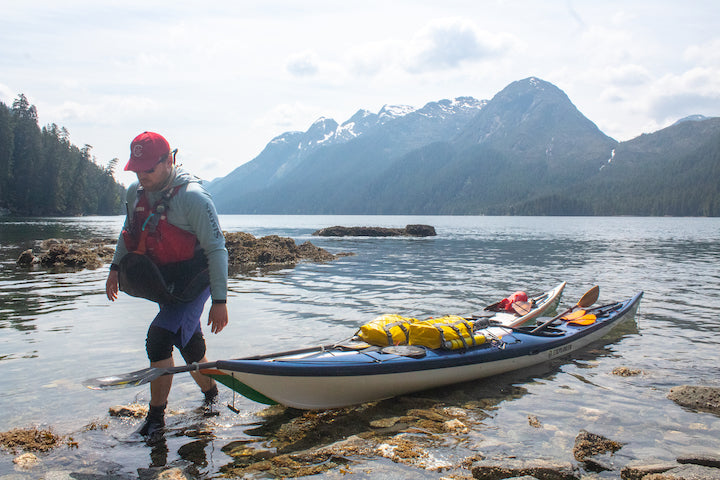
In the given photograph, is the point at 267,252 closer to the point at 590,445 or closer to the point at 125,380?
the point at 125,380

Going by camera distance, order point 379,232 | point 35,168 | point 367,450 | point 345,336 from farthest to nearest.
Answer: point 35,168 → point 379,232 → point 345,336 → point 367,450

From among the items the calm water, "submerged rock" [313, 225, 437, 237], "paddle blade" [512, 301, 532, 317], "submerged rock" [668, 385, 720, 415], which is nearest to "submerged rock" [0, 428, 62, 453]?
the calm water

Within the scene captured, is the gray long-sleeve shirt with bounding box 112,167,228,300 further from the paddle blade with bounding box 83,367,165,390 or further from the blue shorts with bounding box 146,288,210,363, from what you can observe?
the paddle blade with bounding box 83,367,165,390

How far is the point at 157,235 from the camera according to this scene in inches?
209

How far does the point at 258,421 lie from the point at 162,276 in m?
2.56

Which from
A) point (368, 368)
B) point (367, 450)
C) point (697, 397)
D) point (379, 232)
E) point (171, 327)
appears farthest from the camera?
point (379, 232)

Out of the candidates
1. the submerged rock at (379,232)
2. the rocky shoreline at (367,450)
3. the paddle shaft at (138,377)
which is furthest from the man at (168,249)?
the submerged rock at (379,232)

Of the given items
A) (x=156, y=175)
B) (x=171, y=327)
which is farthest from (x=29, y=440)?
(x=156, y=175)

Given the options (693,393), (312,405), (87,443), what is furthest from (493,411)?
(87,443)

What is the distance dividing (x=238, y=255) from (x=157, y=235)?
79.6 feet

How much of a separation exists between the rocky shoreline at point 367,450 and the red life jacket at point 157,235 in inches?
89.1

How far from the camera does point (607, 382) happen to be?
8641mm

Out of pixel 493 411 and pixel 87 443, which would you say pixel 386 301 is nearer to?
pixel 493 411

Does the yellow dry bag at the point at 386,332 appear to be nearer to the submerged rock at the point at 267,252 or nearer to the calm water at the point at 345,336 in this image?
the calm water at the point at 345,336
